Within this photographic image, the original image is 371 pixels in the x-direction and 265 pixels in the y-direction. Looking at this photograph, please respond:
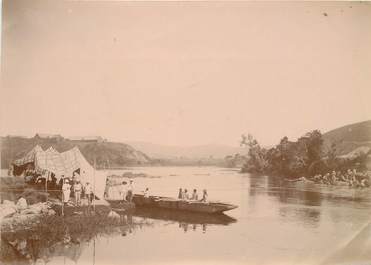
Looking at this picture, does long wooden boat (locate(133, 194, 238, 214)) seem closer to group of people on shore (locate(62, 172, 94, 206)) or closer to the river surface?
the river surface

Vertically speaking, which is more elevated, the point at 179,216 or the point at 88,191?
the point at 88,191

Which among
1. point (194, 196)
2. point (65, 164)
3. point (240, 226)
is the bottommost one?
point (240, 226)

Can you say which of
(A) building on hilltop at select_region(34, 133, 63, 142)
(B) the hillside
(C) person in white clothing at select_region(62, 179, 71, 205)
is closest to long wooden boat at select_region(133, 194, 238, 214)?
(B) the hillside

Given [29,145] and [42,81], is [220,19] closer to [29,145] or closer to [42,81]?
[42,81]

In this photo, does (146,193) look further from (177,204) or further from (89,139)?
(89,139)

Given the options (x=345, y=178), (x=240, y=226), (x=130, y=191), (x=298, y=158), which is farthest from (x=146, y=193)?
(x=345, y=178)

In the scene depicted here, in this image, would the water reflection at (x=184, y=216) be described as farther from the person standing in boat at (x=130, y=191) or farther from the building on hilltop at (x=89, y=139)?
the building on hilltop at (x=89, y=139)

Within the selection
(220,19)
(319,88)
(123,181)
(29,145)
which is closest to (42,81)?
(29,145)
